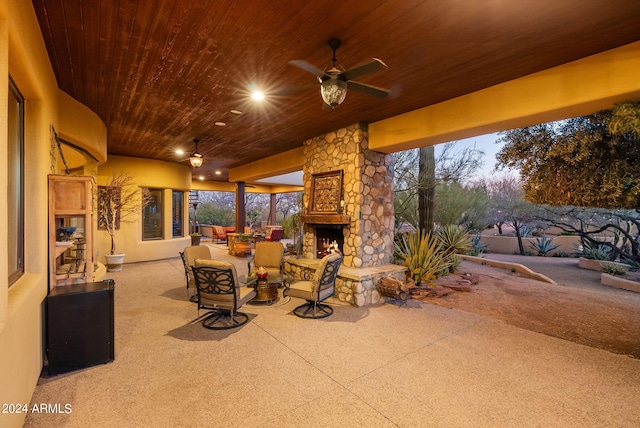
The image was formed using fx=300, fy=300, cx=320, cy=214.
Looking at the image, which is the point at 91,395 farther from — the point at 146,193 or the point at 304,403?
the point at 146,193

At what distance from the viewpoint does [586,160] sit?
3238 millimetres

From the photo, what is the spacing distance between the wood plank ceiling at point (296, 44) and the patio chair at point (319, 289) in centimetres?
229

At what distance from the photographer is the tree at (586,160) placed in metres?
2.96

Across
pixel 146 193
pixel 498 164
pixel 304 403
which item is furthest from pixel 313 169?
pixel 146 193

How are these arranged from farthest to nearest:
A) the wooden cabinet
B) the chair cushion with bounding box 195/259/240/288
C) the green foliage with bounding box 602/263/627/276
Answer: the green foliage with bounding box 602/263/627/276 < the chair cushion with bounding box 195/259/240/288 < the wooden cabinet

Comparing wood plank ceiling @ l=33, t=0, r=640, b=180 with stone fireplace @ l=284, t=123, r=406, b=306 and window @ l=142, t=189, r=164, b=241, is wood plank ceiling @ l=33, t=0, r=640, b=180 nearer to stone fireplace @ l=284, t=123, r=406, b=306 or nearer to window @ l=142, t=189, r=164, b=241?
stone fireplace @ l=284, t=123, r=406, b=306

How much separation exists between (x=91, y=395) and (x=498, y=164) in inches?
211

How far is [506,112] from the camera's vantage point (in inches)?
136

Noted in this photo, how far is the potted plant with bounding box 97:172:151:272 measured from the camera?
7445 millimetres

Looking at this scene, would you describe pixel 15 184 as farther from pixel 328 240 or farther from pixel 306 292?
pixel 328 240

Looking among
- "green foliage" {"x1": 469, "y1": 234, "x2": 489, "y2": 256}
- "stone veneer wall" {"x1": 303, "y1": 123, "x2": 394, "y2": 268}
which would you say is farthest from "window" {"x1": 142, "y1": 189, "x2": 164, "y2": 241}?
"green foliage" {"x1": 469, "y1": 234, "x2": 489, "y2": 256}

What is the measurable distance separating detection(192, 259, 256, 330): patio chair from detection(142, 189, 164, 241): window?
6.46 m

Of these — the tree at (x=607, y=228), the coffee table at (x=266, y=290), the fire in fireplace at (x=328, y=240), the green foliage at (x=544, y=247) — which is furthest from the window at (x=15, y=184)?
the green foliage at (x=544, y=247)

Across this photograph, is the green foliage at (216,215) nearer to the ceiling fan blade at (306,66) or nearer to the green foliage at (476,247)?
the green foliage at (476,247)
